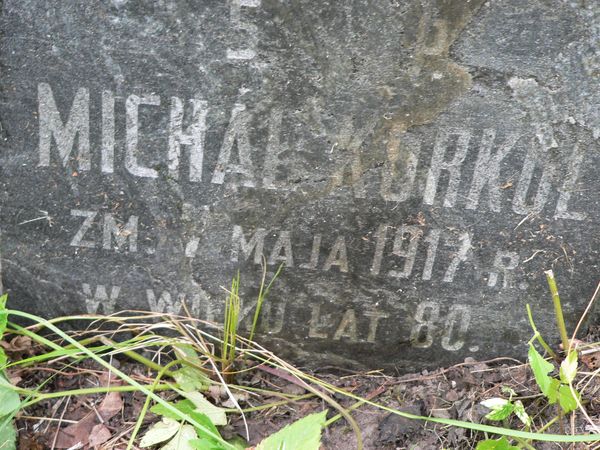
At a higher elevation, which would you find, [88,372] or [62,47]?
[62,47]

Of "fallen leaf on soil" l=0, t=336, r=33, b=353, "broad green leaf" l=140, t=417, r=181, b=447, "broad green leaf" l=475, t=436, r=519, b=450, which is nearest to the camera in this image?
"broad green leaf" l=475, t=436, r=519, b=450

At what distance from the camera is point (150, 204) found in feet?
5.60

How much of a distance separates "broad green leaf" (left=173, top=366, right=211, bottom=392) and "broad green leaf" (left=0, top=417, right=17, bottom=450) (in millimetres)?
410

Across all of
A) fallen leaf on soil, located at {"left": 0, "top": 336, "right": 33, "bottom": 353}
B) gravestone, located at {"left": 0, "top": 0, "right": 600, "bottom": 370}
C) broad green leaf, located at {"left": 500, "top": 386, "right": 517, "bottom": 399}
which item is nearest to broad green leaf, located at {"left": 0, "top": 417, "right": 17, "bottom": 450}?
fallen leaf on soil, located at {"left": 0, "top": 336, "right": 33, "bottom": 353}

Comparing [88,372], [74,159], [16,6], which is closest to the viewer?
[16,6]

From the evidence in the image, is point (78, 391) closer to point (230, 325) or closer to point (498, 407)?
point (230, 325)

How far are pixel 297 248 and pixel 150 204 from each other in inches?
15.9

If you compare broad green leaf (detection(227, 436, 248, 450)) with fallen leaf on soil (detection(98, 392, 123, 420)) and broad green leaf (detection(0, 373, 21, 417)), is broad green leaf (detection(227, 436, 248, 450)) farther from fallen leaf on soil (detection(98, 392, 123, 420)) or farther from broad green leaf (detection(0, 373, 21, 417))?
broad green leaf (detection(0, 373, 21, 417))

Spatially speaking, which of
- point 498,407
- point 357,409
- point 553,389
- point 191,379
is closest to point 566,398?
point 553,389

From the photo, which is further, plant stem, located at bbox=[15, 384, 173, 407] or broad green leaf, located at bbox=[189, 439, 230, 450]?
plant stem, located at bbox=[15, 384, 173, 407]

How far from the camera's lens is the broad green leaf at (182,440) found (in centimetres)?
155

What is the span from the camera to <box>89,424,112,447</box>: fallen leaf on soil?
1.68 meters

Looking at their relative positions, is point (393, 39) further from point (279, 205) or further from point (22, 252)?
point (22, 252)

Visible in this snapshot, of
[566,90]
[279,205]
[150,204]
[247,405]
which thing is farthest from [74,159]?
[566,90]
